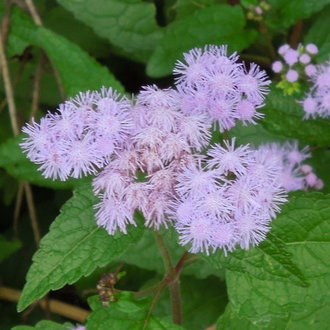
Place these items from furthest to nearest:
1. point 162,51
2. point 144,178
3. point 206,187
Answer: point 162,51
point 144,178
point 206,187

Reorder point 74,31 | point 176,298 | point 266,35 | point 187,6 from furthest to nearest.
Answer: point 74,31
point 187,6
point 266,35
point 176,298

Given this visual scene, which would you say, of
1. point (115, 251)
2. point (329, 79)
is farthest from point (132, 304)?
point (329, 79)

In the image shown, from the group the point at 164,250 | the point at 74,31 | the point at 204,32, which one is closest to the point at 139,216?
the point at 164,250

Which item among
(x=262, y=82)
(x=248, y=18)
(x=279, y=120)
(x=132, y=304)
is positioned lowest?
(x=132, y=304)

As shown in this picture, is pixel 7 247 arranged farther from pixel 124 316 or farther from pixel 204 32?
pixel 204 32

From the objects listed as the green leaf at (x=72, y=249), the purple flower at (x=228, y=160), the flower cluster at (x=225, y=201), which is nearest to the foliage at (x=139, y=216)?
the green leaf at (x=72, y=249)

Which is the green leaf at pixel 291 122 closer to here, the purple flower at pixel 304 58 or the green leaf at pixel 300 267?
the purple flower at pixel 304 58

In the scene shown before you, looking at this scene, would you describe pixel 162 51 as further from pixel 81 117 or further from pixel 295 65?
pixel 81 117
